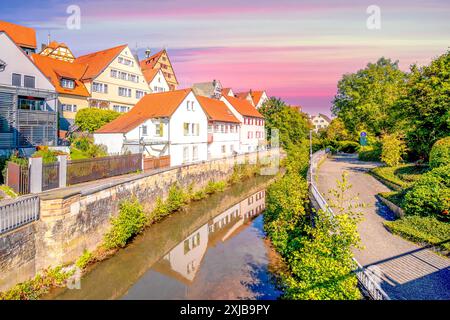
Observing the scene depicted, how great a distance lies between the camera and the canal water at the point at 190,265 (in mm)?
11086

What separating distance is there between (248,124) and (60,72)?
27389 mm

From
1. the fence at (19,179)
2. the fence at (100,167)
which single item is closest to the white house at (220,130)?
the fence at (100,167)

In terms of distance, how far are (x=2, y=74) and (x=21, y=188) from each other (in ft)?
49.2

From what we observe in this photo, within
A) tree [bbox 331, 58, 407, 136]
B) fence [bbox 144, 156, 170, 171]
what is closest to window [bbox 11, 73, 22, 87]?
fence [bbox 144, 156, 170, 171]

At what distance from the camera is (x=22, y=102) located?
23.5 m

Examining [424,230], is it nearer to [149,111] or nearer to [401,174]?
[401,174]

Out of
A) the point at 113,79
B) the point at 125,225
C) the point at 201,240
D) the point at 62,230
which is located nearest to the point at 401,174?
the point at 201,240

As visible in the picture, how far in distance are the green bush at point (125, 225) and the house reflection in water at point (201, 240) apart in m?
2.30

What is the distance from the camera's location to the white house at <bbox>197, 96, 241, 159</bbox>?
113ft

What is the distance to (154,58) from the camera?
54969 mm

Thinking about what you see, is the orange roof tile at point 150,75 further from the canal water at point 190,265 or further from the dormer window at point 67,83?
the canal water at point 190,265

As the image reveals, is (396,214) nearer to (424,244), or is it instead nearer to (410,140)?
(424,244)

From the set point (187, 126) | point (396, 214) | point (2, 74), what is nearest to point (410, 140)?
point (396, 214)

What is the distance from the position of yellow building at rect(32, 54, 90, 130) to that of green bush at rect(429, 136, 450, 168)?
109 ft
